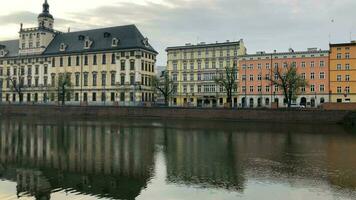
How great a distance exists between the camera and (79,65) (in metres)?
107

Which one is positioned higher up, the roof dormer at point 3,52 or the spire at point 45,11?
the spire at point 45,11

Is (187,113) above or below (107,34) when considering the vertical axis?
below

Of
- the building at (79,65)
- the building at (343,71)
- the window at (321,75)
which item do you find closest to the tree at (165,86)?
the building at (79,65)

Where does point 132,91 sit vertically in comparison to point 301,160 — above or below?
above

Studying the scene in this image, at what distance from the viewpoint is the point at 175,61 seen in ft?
348

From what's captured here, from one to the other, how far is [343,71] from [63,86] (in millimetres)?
66238

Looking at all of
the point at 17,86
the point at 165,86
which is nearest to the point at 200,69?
the point at 165,86

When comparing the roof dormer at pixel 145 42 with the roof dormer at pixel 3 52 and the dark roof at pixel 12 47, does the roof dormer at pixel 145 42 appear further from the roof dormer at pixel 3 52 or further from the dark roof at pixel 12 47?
the roof dormer at pixel 3 52

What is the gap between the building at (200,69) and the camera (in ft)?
326

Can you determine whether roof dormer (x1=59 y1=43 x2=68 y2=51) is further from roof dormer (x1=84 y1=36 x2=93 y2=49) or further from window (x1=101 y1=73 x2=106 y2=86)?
window (x1=101 y1=73 x2=106 y2=86)

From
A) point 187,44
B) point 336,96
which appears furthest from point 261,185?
point 187,44

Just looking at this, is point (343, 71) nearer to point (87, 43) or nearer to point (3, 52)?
point (87, 43)

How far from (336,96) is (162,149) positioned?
6955cm

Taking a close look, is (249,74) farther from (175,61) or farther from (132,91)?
(132,91)
